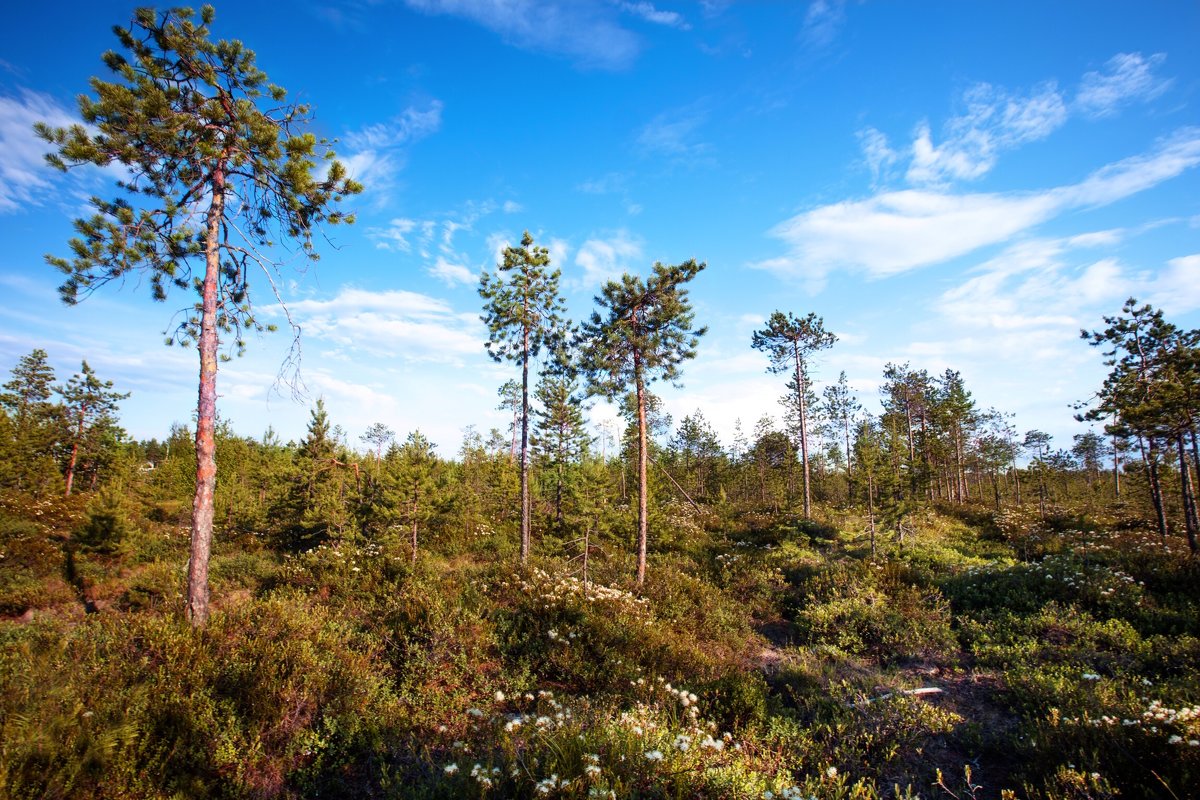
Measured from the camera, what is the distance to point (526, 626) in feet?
35.7

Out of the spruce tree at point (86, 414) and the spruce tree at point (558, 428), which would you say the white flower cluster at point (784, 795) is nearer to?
the spruce tree at point (558, 428)

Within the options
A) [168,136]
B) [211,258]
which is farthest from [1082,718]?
[168,136]

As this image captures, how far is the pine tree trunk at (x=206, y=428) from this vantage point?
8352 millimetres

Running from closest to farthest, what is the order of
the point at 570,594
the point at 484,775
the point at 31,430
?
the point at 484,775
the point at 570,594
the point at 31,430

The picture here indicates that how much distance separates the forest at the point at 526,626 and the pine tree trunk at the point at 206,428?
0.06m

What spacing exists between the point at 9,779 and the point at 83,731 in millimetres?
784

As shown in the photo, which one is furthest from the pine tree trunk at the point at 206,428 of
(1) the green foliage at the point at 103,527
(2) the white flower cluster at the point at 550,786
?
(1) the green foliage at the point at 103,527

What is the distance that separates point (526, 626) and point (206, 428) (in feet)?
24.8

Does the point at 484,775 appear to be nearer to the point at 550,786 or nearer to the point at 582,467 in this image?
the point at 550,786

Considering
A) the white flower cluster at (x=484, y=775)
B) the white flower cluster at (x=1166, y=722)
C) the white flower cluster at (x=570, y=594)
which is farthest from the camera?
the white flower cluster at (x=570, y=594)

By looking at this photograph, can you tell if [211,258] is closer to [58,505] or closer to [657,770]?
[657,770]

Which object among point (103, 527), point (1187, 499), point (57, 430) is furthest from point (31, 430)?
point (1187, 499)

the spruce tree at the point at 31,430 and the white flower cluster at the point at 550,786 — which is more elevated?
the spruce tree at the point at 31,430

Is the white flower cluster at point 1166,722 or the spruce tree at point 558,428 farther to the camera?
the spruce tree at point 558,428
